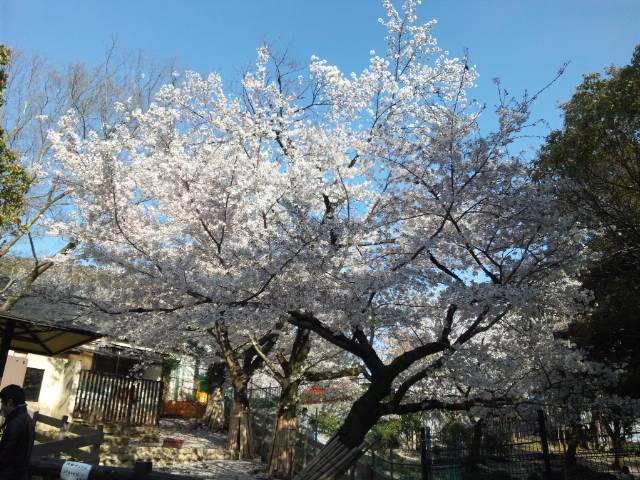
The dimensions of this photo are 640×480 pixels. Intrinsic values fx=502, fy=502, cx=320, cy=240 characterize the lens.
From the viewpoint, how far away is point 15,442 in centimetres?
436

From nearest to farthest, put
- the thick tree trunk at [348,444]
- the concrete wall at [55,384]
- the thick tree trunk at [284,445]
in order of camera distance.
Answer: the thick tree trunk at [348,444] → the thick tree trunk at [284,445] → the concrete wall at [55,384]

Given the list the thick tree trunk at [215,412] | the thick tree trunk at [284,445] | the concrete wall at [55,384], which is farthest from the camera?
the thick tree trunk at [215,412]

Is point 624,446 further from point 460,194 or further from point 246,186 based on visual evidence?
point 246,186

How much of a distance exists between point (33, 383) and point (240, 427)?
258 inches

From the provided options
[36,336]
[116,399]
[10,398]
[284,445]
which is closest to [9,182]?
[36,336]

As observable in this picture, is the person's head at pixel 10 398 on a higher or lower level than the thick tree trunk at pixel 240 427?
higher

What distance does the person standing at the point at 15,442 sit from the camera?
4305 mm

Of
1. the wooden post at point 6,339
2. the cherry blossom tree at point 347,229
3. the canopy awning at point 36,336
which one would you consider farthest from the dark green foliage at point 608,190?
the wooden post at point 6,339

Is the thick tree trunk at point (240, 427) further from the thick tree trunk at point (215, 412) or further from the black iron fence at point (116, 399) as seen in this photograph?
the thick tree trunk at point (215, 412)

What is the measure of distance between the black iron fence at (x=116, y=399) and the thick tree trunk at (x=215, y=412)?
436 cm

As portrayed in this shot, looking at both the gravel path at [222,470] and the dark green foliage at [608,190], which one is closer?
the dark green foliage at [608,190]

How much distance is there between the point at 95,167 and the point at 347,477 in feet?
29.1

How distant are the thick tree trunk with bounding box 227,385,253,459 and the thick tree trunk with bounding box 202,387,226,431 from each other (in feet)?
16.3

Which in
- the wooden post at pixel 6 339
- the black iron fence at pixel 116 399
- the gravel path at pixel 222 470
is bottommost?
the gravel path at pixel 222 470
